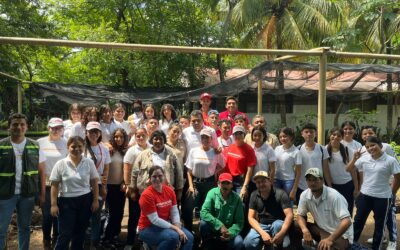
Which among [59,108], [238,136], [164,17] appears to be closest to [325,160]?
[238,136]

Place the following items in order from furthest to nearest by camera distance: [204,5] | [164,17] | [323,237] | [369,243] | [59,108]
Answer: [204,5] → [164,17] → [59,108] → [369,243] → [323,237]

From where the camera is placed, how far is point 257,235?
4613 mm

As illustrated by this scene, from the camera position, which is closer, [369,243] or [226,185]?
[226,185]

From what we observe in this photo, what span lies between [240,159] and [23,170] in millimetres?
2397

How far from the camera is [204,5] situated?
1675 centimetres

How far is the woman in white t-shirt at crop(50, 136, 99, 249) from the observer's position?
14.1 ft

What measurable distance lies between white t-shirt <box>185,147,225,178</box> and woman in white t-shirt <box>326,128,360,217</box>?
137 cm

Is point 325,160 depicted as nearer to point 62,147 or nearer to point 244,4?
point 62,147

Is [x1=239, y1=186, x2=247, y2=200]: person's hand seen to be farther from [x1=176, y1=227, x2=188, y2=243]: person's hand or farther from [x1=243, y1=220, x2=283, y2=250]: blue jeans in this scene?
[x1=176, y1=227, x2=188, y2=243]: person's hand

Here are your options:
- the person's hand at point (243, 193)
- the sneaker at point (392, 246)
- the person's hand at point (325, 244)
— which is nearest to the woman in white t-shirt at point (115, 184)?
the person's hand at point (243, 193)

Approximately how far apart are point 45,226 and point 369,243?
162 inches

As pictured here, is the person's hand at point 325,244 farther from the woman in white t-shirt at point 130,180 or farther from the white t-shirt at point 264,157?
the woman in white t-shirt at point 130,180

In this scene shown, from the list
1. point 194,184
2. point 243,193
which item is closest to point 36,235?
point 194,184

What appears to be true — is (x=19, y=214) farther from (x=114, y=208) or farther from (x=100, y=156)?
(x=114, y=208)
